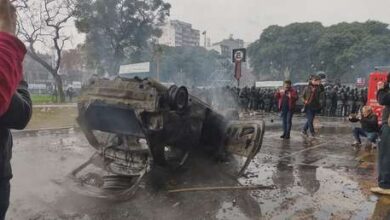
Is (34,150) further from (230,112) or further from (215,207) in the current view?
(215,207)

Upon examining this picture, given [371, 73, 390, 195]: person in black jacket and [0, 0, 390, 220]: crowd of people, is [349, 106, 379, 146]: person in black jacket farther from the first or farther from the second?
[371, 73, 390, 195]: person in black jacket

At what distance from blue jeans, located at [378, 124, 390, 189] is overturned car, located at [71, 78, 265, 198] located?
1.57m

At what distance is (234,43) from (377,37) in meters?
17.9

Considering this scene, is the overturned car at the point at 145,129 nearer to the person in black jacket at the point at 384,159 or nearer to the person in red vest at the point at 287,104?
the person in black jacket at the point at 384,159

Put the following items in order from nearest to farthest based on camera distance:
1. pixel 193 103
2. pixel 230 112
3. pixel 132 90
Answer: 1. pixel 132 90
2. pixel 193 103
3. pixel 230 112

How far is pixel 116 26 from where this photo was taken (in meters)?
29.8

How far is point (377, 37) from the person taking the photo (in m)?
51.6

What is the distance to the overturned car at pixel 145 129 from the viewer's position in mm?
5102

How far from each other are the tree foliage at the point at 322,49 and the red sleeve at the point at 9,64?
158 feet

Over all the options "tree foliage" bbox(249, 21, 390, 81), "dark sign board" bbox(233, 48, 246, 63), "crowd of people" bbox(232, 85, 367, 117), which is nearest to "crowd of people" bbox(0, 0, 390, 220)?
"dark sign board" bbox(233, 48, 246, 63)

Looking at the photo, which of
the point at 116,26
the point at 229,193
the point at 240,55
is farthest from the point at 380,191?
the point at 116,26

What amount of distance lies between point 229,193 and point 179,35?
140 ft

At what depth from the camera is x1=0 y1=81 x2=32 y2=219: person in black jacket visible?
1783 millimetres

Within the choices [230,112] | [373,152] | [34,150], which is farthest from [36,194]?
[373,152]
